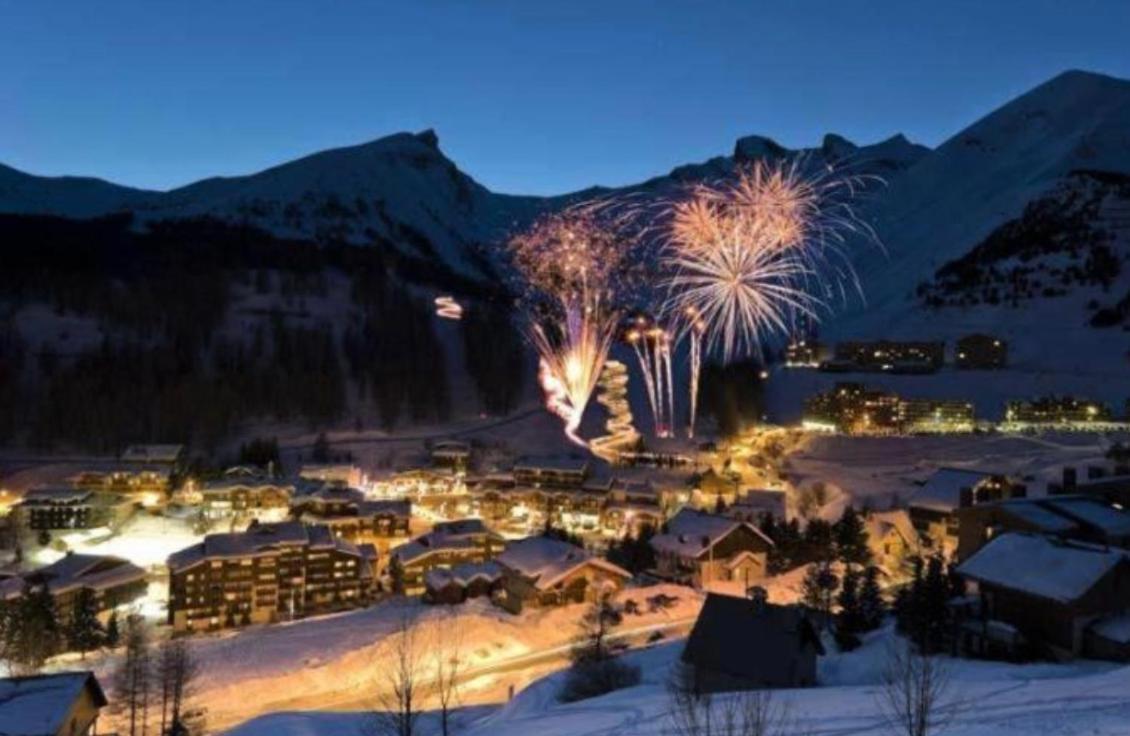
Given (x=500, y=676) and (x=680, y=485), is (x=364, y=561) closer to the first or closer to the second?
(x=500, y=676)

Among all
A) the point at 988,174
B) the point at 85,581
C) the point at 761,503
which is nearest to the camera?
the point at 85,581

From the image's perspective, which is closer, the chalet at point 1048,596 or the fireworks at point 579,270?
the chalet at point 1048,596

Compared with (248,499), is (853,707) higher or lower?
higher

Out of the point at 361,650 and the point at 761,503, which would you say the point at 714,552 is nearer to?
the point at 761,503

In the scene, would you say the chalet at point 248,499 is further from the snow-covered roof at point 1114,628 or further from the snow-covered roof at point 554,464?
the snow-covered roof at point 1114,628

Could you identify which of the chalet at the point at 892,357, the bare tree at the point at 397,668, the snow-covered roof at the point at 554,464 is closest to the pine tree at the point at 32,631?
the bare tree at the point at 397,668

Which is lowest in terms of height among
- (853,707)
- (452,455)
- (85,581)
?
(85,581)

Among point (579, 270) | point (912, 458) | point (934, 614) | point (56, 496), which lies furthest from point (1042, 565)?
point (56, 496)
